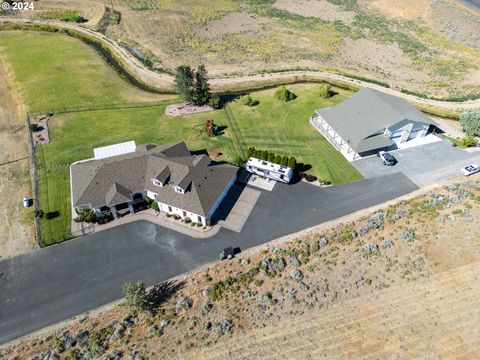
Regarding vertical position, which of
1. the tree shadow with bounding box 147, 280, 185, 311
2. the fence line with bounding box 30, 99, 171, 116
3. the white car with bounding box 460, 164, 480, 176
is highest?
the white car with bounding box 460, 164, 480, 176

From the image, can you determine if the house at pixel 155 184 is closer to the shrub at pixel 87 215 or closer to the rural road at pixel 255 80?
the shrub at pixel 87 215

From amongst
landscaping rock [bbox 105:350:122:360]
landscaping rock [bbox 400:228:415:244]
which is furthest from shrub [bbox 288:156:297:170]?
landscaping rock [bbox 105:350:122:360]

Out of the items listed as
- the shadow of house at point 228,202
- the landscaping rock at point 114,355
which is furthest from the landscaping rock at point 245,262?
the landscaping rock at point 114,355

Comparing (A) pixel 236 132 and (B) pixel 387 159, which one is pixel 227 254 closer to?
(A) pixel 236 132

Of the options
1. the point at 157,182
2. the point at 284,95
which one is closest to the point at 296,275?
the point at 157,182

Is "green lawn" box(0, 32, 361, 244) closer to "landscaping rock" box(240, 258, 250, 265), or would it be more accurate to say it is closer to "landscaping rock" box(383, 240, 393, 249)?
"landscaping rock" box(383, 240, 393, 249)

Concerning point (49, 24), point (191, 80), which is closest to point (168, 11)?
point (49, 24)

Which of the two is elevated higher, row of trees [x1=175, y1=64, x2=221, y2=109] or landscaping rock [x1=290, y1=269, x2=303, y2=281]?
row of trees [x1=175, y1=64, x2=221, y2=109]

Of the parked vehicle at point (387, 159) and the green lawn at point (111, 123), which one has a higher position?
the parked vehicle at point (387, 159)
